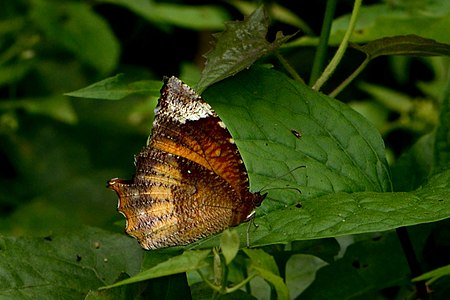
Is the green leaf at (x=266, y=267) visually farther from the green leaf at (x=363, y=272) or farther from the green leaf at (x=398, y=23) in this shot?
the green leaf at (x=398, y=23)

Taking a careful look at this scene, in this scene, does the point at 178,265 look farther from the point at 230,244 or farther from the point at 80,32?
the point at 80,32

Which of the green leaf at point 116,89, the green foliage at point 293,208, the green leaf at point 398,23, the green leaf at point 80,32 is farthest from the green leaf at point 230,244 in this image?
the green leaf at point 80,32

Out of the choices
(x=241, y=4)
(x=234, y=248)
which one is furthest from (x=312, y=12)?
(x=234, y=248)

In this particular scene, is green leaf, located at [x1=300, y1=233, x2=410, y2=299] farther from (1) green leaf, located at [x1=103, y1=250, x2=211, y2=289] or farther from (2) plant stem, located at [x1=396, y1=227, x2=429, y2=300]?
(1) green leaf, located at [x1=103, y1=250, x2=211, y2=289]

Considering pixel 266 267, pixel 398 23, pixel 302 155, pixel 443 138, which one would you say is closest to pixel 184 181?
pixel 302 155

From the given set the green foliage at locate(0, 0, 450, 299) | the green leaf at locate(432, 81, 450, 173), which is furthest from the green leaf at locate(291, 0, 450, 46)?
the green leaf at locate(432, 81, 450, 173)

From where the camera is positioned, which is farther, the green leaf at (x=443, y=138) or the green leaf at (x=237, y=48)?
the green leaf at (x=443, y=138)
